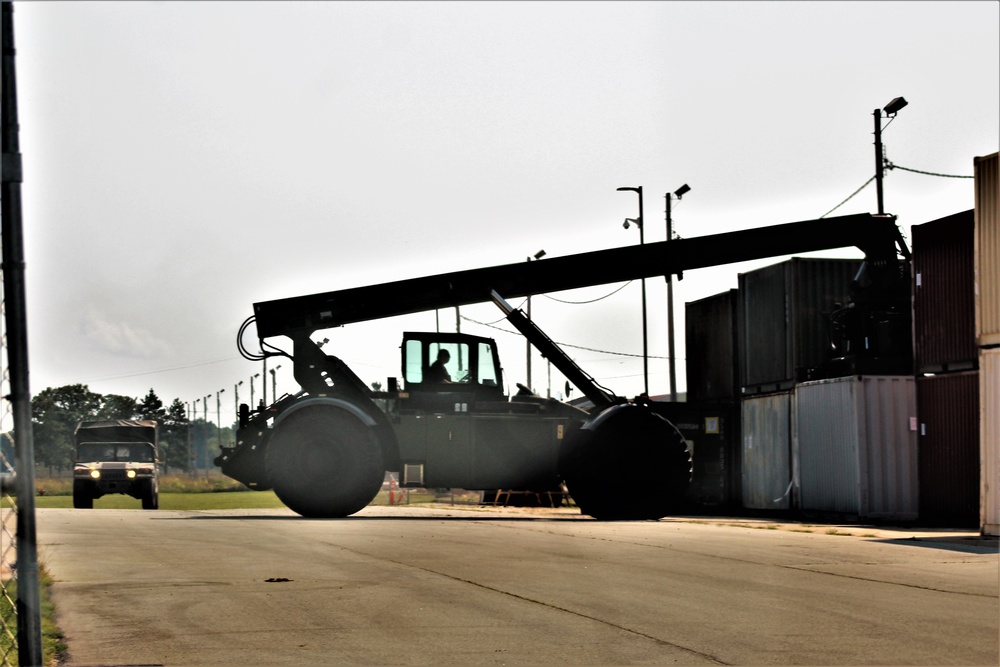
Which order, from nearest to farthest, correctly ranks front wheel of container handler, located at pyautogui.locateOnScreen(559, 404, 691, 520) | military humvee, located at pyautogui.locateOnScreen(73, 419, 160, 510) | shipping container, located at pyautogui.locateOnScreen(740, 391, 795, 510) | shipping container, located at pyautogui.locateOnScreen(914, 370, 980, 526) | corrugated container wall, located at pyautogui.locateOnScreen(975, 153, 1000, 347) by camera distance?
corrugated container wall, located at pyautogui.locateOnScreen(975, 153, 1000, 347)
front wheel of container handler, located at pyautogui.locateOnScreen(559, 404, 691, 520)
shipping container, located at pyautogui.locateOnScreen(914, 370, 980, 526)
shipping container, located at pyautogui.locateOnScreen(740, 391, 795, 510)
military humvee, located at pyautogui.locateOnScreen(73, 419, 160, 510)

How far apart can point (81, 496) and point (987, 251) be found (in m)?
28.1

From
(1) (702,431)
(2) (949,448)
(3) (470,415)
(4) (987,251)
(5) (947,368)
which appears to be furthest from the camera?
(1) (702,431)

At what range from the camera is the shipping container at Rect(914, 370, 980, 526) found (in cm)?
2400

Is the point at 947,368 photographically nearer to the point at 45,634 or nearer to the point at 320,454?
the point at 320,454

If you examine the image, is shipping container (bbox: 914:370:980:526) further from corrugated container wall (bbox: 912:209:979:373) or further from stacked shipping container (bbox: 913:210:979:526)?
corrugated container wall (bbox: 912:209:979:373)

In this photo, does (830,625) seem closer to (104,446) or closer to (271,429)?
(271,429)

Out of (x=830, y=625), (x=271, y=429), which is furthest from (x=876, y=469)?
(x=830, y=625)

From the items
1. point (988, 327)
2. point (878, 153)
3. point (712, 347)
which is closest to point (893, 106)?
point (878, 153)

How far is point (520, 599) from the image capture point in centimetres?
1119

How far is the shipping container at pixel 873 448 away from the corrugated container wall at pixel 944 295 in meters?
1.39

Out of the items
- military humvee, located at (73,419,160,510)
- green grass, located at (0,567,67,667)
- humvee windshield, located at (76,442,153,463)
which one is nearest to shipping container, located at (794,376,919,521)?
green grass, located at (0,567,67,667)

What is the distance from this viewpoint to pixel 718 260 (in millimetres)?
24266

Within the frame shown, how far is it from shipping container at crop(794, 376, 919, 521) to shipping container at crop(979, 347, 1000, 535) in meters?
6.18

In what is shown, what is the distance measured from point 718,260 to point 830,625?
15.3 metres
